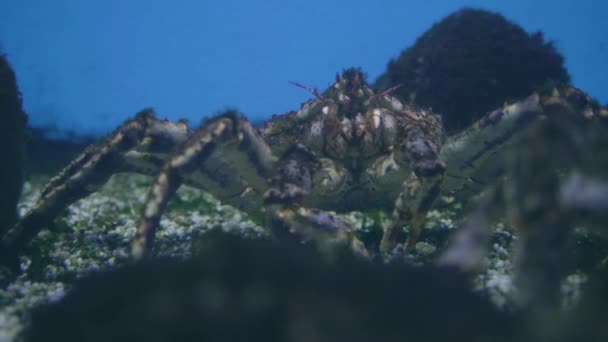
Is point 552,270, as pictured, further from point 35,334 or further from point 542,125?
point 35,334

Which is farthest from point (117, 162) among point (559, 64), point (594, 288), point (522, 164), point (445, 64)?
point (559, 64)

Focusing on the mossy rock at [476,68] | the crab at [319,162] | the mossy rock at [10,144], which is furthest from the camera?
the mossy rock at [476,68]

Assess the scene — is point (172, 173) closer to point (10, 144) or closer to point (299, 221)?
point (299, 221)

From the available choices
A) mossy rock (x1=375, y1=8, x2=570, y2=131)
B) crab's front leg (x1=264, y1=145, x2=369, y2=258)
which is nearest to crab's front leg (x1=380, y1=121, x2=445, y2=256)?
crab's front leg (x1=264, y1=145, x2=369, y2=258)

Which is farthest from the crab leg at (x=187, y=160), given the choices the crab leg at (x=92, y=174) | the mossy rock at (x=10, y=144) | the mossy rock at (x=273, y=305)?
the mossy rock at (x=10, y=144)

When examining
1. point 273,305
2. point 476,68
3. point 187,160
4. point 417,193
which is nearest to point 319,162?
point 417,193

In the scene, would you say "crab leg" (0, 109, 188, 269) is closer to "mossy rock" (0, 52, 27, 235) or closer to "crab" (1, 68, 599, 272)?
"crab" (1, 68, 599, 272)

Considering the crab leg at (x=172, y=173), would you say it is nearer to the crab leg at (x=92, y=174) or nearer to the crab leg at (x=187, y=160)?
the crab leg at (x=187, y=160)
